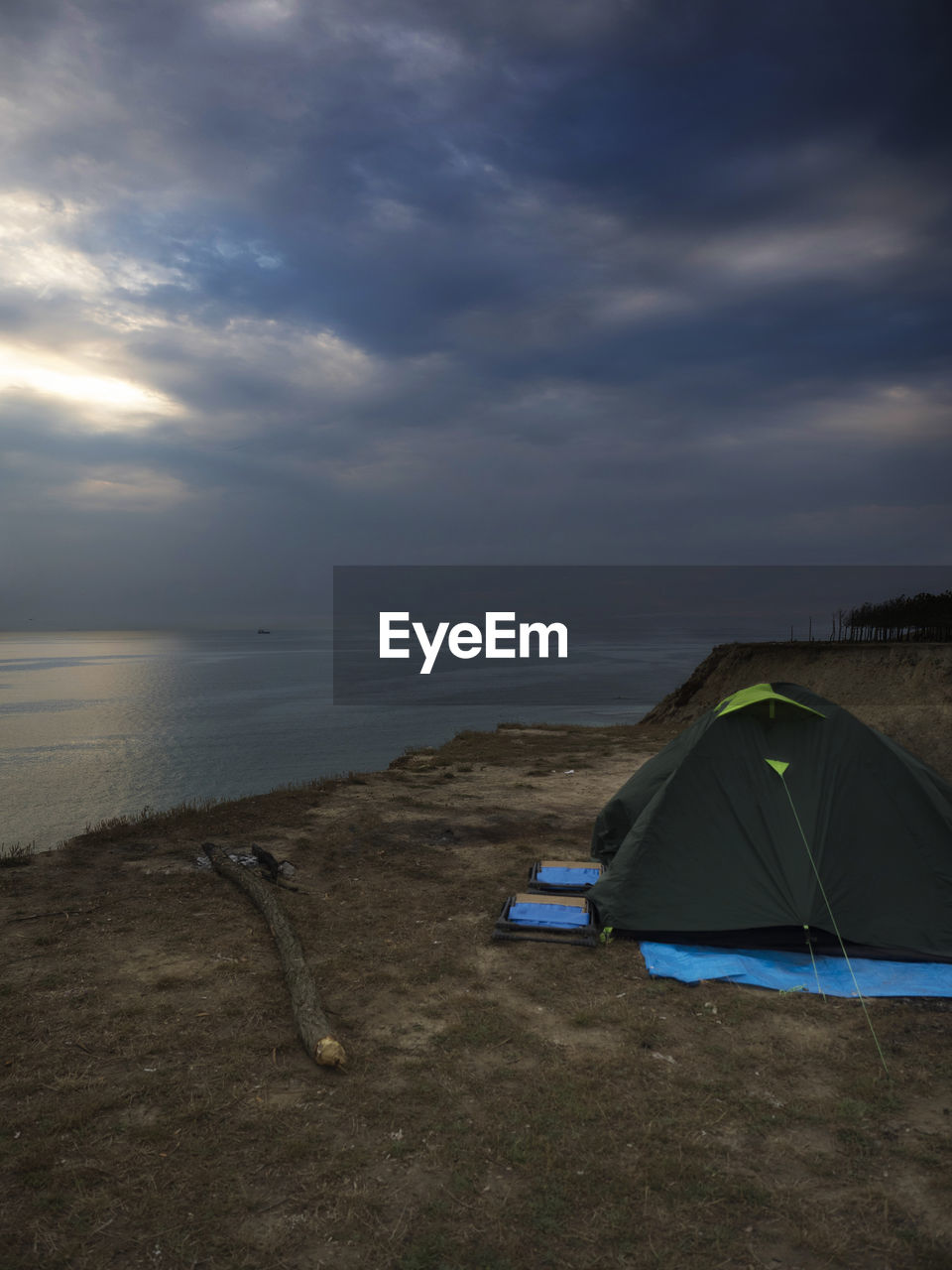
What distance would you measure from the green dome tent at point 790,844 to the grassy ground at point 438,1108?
2.86ft

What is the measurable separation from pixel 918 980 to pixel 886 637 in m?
42.3

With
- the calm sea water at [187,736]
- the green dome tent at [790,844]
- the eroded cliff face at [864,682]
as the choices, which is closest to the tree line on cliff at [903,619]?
the eroded cliff face at [864,682]

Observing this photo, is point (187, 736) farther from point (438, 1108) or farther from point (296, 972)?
point (438, 1108)

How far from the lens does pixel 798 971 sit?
772 centimetres

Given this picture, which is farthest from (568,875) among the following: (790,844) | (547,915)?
(790,844)

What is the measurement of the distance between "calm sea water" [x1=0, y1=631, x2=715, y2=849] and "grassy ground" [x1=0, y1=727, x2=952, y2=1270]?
56.1ft

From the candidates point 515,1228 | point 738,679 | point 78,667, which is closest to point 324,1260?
point 515,1228

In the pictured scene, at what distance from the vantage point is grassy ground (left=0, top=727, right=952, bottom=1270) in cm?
427

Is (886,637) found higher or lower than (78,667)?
higher

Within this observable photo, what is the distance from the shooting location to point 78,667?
517ft

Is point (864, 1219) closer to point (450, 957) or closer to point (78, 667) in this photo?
point (450, 957)

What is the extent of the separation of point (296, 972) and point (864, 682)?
28.9 metres

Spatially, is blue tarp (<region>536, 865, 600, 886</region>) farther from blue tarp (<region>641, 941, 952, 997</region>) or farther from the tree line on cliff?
the tree line on cliff

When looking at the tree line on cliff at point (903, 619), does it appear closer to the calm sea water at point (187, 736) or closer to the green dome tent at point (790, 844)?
the calm sea water at point (187, 736)
